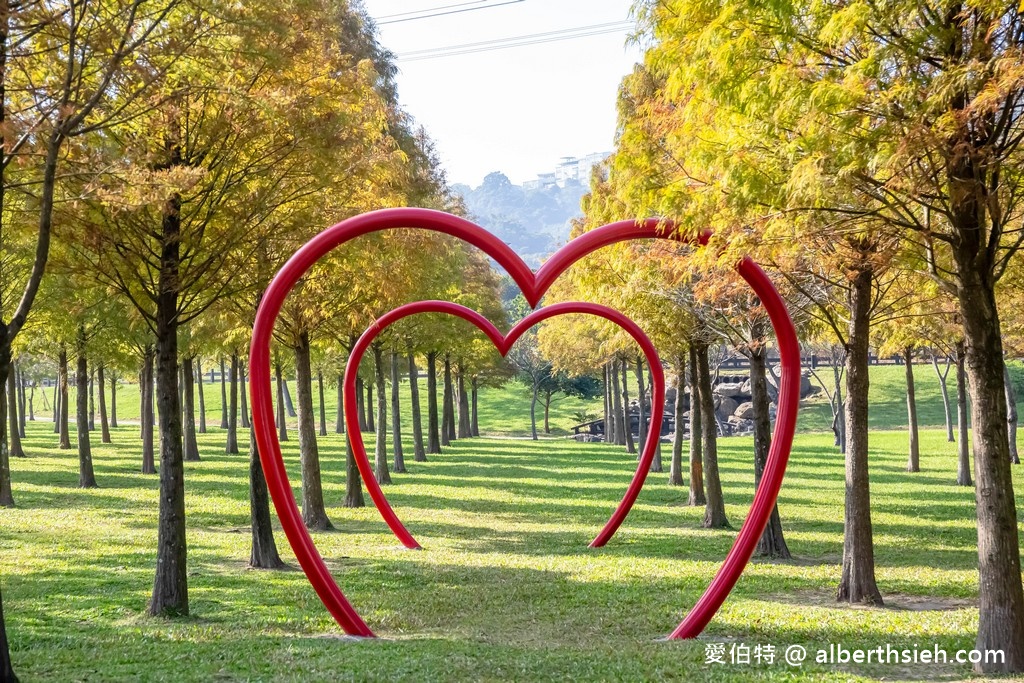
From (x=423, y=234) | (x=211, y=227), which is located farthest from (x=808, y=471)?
(x=211, y=227)

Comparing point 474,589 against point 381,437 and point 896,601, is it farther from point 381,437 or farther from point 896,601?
point 381,437

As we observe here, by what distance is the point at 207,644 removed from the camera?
9.42m

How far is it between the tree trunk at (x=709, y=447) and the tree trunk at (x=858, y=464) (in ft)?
21.9

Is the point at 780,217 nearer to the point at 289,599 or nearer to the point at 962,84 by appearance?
the point at 962,84

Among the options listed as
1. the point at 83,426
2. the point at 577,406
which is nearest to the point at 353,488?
the point at 83,426

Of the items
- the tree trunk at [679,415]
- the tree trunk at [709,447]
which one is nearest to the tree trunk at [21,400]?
the tree trunk at [679,415]

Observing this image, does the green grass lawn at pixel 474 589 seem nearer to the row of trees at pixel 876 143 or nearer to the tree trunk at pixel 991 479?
the tree trunk at pixel 991 479

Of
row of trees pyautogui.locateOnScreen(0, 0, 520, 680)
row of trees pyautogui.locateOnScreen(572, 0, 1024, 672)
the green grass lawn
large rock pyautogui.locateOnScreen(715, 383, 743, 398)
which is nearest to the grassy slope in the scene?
large rock pyautogui.locateOnScreen(715, 383, 743, 398)

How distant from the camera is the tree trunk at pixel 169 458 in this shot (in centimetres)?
1109

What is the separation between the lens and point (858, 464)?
12.1 m

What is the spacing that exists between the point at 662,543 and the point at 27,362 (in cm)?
3200

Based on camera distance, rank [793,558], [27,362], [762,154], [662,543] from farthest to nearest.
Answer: [27,362] < [662,543] < [793,558] < [762,154]

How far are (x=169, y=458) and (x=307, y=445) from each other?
7.64m

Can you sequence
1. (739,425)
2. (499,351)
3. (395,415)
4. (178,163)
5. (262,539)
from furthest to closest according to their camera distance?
1. (739,425)
2. (395,415)
3. (499,351)
4. (262,539)
5. (178,163)
